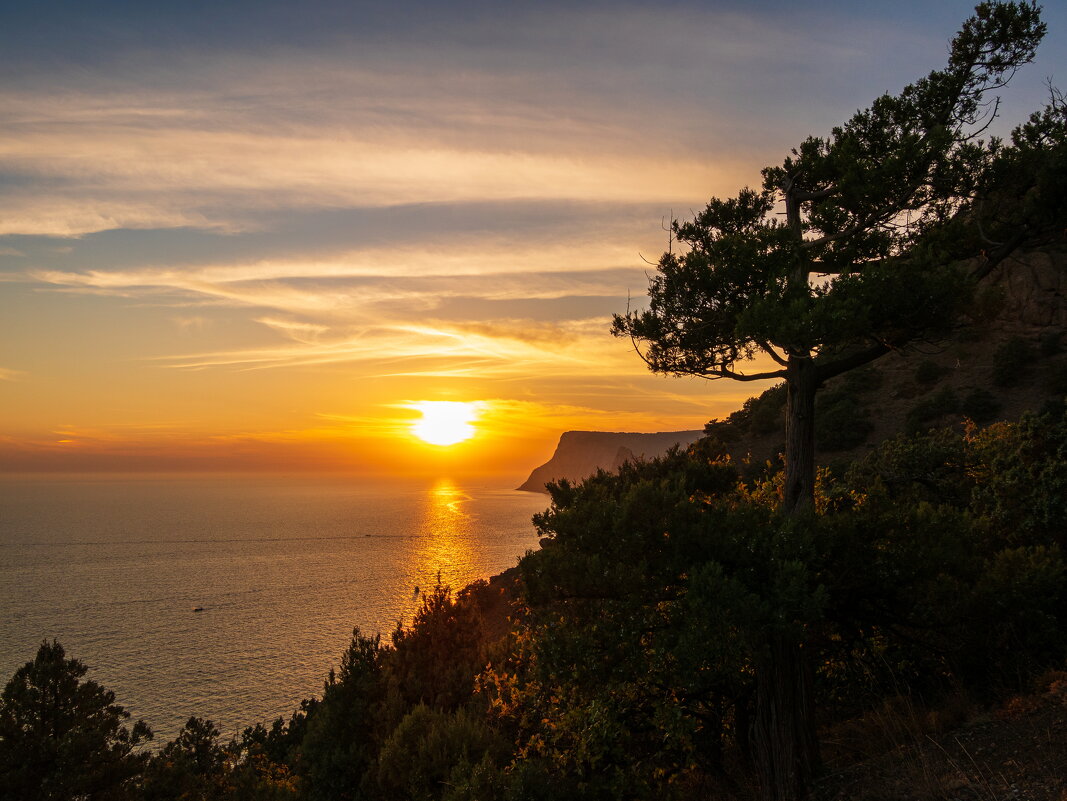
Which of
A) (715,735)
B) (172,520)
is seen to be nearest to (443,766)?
(715,735)

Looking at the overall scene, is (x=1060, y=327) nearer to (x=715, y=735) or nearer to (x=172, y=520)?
(x=715, y=735)

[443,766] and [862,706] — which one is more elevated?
[862,706]

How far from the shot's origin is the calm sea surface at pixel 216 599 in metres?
46.3

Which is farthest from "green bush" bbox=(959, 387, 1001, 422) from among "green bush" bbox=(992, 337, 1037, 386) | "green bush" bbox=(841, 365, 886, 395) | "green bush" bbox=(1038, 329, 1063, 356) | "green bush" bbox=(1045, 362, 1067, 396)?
"green bush" bbox=(841, 365, 886, 395)

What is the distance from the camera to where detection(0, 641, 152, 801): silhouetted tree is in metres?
22.6

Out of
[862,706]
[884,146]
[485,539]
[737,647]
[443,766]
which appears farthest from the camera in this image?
[485,539]

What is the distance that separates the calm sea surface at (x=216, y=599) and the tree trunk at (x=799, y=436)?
135ft

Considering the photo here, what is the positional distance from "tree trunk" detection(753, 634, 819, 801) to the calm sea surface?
40233 mm

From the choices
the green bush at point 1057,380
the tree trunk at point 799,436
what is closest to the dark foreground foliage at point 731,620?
the tree trunk at point 799,436

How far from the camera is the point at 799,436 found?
12.0m

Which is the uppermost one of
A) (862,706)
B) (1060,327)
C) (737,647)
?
(1060,327)

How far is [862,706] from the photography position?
1220cm

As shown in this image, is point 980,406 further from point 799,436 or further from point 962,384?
point 799,436

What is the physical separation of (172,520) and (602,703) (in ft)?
655
